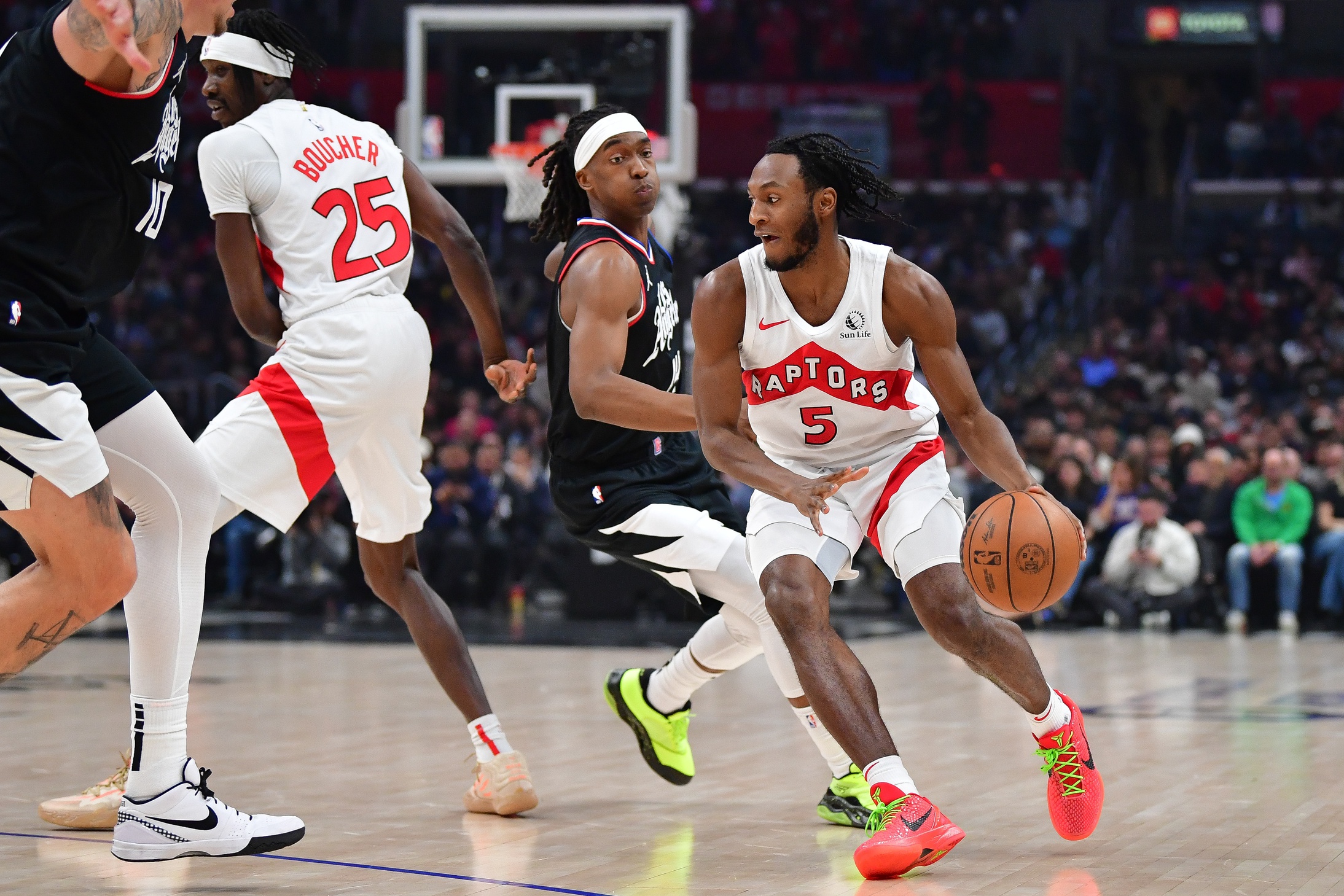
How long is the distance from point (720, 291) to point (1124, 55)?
70.6 ft

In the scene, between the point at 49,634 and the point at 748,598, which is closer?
the point at 49,634

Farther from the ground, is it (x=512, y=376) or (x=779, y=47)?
(x=779, y=47)

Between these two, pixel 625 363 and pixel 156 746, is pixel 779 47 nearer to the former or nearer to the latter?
pixel 625 363

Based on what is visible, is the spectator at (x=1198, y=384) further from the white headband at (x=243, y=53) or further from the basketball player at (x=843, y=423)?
the white headband at (x=243, y=53)

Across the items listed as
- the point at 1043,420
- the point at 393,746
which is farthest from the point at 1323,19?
the point at 393,746

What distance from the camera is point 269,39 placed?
494 centimetres

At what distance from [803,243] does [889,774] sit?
1.43 meters

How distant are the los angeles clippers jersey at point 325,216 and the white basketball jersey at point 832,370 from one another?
1144 millimetres

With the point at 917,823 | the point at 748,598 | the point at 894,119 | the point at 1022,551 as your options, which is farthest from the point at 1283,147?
the point at 917,823

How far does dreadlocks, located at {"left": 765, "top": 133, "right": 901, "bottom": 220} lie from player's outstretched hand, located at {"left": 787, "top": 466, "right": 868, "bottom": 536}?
2.50ft

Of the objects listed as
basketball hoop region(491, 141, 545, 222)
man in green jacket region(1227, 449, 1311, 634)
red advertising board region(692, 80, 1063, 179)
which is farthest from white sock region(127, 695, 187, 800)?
red advertising board region(692, 80, 1063, 179)

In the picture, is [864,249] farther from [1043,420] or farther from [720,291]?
[1043,420]

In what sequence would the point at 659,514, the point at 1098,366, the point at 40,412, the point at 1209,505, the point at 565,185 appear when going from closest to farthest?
the point at 40,412, the point at 659,514, the point at 565,185, the point at 1209,505, the point at 1098,366

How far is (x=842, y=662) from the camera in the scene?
167 inches
